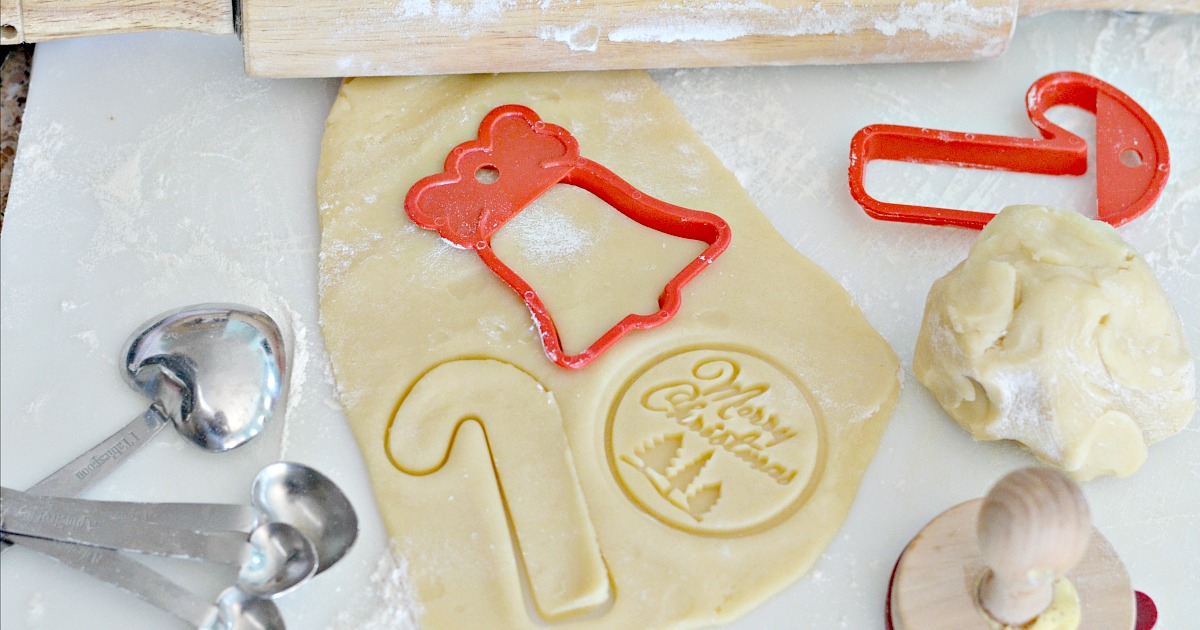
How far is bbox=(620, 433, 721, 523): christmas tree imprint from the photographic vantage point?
101 centimetres

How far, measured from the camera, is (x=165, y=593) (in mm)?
923

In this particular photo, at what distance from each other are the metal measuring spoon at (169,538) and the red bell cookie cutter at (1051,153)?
2.32ft

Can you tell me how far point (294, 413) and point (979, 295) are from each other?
667 mm

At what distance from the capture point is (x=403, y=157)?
1.21 metres

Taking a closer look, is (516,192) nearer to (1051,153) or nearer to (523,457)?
(523,457)

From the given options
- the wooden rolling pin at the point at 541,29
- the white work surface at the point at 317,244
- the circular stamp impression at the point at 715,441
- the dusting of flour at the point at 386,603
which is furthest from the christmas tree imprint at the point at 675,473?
the wooden rolling pin at the point at 541,29

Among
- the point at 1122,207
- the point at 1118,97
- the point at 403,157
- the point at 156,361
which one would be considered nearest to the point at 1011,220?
the point at 1122,207

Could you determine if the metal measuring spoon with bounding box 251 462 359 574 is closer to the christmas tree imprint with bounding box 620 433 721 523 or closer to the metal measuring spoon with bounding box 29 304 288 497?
the metal measuring spoon with bounding box 29 304 288 497

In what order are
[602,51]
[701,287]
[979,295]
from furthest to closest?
[602,51], [701,287], [979,295]

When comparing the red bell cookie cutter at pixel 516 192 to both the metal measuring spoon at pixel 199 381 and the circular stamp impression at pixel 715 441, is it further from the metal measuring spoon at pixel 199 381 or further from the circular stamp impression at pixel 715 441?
the metal measuring spoon at pixel 199 381

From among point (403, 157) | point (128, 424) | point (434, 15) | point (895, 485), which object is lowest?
point (895, 485)

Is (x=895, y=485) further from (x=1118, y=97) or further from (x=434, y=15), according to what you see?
(x=434, y=15)

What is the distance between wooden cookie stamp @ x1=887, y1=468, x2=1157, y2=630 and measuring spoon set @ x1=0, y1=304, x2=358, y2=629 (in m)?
0.51

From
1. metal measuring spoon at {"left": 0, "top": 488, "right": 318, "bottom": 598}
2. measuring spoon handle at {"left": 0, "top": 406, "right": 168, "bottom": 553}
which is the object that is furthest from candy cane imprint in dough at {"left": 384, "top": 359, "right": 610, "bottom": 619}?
measuring spoon handle at {"left": 0, "top": 406, "right": 168, "bottom": 553}
